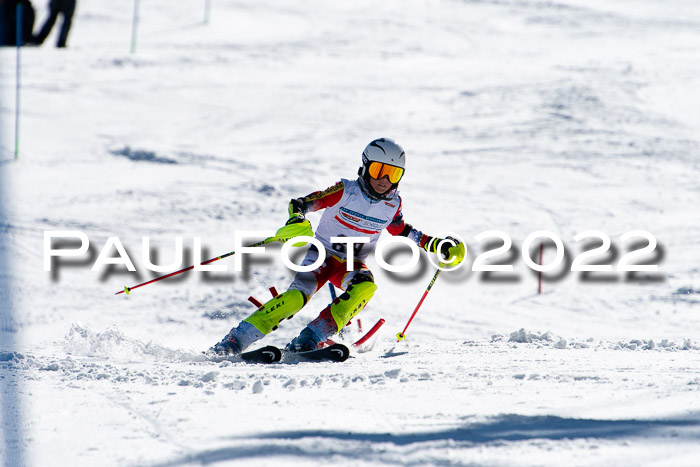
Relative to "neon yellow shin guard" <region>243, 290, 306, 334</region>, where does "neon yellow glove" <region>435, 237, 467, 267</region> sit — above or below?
above

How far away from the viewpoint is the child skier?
5.09 m

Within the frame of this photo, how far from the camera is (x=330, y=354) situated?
4.90 m

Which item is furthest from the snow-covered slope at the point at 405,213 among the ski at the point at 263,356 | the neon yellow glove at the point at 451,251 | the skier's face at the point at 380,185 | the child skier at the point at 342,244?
the skier's face at the point at 380,185

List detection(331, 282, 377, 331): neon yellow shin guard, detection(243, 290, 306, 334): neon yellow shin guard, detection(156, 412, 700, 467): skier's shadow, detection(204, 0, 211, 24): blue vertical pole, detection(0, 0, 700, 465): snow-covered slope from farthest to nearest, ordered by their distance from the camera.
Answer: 1. detection(204, 0, 211, 24): blue vertical pole
2. detection(331, 282, 377, 331): neon yellow shin guard
3. detection(243, 290, 306, 334): neon yellow shin guard
4. detection(0, 0, 700, 465): snow-covered slope
5. detection(156, 412, 700, 467): skier's shadow

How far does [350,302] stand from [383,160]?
958 millimetres

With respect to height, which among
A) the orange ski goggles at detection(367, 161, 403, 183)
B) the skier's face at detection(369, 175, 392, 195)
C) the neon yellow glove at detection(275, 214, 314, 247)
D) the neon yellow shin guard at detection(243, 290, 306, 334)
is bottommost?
the neon yellow shin guard at detection(243, 290, 306, 334)

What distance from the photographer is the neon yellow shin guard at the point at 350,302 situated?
5.17 meters

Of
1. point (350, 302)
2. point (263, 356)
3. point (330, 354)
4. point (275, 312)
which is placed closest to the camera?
point (263, 356)

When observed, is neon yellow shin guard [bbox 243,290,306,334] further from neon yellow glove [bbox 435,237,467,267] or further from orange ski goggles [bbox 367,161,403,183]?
Answer: neon yellow glove [bbox 435,237,467,267]

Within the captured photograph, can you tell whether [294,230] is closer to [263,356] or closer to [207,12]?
[263,356]

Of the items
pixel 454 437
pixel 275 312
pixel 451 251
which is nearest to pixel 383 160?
pixel 451 251

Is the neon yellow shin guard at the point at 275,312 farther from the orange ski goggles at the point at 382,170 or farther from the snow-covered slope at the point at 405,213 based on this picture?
the orange ski goggles at the point at 382,170

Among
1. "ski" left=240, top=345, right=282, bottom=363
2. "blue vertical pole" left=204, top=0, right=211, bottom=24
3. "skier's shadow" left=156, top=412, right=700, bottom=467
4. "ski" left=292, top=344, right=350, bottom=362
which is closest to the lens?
"skier's shadow" left=156, top=412, right=700, bottom=467

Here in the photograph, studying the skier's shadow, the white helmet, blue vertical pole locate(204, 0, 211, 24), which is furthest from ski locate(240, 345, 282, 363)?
blue vertical pole locate(204, 0, 211, 24)
